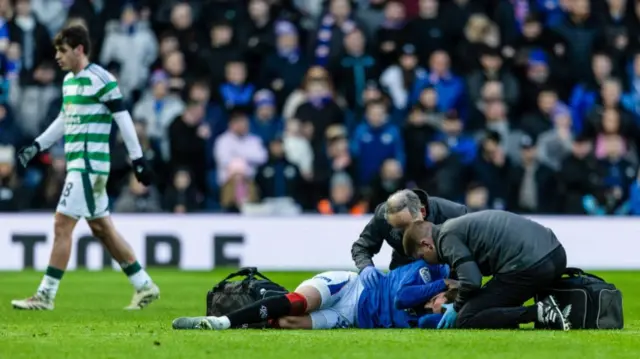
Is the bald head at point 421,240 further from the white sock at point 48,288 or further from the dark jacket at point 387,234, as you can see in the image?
the white sock at point 48,288

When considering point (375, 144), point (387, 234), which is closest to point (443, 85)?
point (375, 144)

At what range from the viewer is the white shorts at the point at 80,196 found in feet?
47.5

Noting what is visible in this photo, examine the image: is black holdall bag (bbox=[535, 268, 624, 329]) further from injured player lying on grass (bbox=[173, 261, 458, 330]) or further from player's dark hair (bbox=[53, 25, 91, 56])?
player's dark hair (bbox=[53, 25, 91, 56])

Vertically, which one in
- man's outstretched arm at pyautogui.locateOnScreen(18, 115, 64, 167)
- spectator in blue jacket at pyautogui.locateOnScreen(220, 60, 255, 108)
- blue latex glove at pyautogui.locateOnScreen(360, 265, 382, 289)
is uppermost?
spectator in blue jacket at pyautogui.locateOnScreen(220, 60, 255, 108)

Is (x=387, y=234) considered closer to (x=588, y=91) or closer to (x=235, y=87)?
(x=235, y=87)

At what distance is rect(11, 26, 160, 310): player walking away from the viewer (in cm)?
1449

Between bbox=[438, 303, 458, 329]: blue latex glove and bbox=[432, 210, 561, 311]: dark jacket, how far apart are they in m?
0.08

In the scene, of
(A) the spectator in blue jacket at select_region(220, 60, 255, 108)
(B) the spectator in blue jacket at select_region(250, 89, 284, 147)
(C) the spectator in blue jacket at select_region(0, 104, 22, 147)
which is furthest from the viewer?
(A) the spectator in blue jacket at select_region(220, 60, 255, 108)

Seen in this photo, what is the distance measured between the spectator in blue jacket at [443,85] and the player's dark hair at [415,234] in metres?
11.9

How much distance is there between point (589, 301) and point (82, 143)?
16.9 feet

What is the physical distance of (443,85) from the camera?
77.8 ft

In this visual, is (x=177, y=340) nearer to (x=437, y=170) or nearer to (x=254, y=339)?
(x=254, y=339)

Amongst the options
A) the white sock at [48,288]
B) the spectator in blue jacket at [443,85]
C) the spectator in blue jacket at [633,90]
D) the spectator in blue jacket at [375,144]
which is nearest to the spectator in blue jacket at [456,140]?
the spectator in blue jacket at [443,85]

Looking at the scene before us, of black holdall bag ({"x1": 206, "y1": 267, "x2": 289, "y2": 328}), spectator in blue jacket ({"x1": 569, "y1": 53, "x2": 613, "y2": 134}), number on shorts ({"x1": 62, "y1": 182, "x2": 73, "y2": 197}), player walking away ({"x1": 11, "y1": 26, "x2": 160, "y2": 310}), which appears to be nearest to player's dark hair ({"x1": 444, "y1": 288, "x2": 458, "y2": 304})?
black holdall bag ({"x1": 206, "y1": 267, "x2": 289, "y2": 328})
